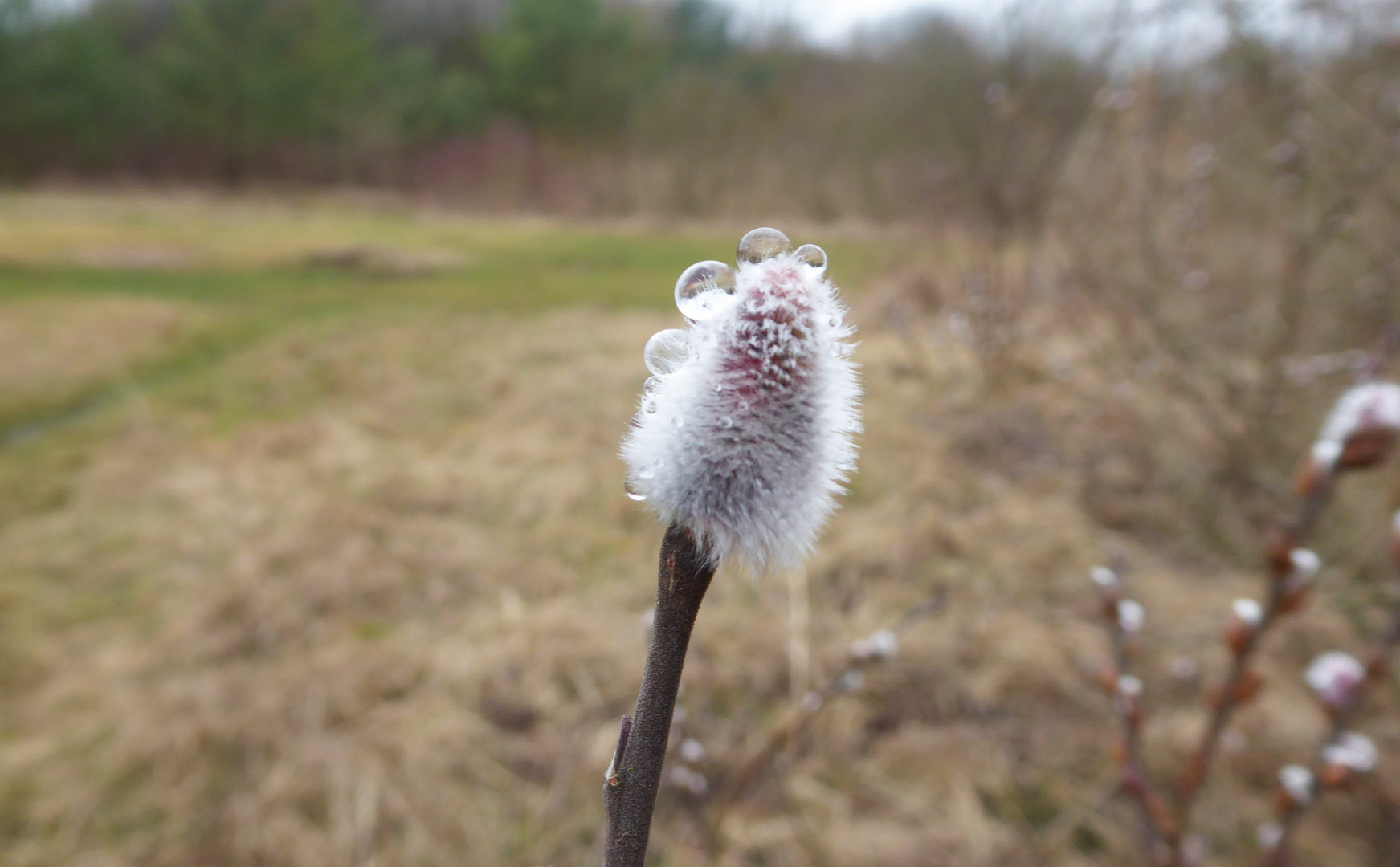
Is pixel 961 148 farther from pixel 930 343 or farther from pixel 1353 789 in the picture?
pixel 1353 789

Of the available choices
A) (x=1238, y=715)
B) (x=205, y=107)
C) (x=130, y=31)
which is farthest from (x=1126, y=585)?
(x=130, y=31)

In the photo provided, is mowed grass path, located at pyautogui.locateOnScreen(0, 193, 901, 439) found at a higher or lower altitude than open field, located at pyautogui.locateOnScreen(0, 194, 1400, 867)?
lower

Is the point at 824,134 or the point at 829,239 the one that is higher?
the point at 824,134

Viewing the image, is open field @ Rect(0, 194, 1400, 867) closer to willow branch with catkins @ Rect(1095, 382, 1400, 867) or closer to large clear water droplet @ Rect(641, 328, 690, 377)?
large clear water droplet @ Rect(641, 328, 690, 377)

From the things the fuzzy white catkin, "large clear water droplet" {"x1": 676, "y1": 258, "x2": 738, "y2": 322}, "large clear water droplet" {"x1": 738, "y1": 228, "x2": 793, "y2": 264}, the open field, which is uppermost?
"large clear water droplet" {"x1": 738, "y1": 228, "x2": 793, "y2": 264}

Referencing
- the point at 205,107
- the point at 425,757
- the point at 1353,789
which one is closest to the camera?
the point at 1353,789

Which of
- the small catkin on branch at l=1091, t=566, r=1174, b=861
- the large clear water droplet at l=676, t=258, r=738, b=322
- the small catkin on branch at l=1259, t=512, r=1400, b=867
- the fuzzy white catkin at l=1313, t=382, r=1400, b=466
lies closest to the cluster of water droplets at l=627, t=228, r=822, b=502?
the large clear water droplet at l=676, t=258, r=738, b=322

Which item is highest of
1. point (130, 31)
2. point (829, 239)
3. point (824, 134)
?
point (130, 31)
